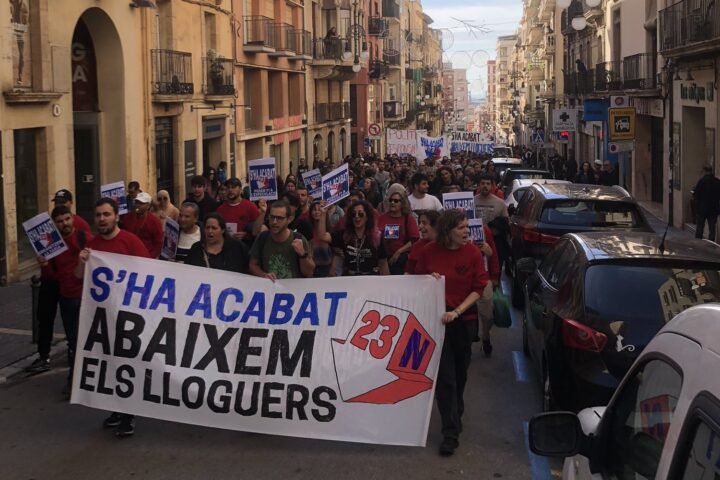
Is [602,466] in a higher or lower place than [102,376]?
higher

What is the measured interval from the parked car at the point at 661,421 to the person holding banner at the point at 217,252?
4.67 meters

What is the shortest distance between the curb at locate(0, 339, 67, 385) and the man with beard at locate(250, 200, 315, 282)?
3.03 meters

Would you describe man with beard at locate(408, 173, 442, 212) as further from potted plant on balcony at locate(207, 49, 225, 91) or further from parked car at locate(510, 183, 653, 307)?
potted plant on balcony at locate(207, 49, 225, 91)

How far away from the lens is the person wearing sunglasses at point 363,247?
30.1 ft

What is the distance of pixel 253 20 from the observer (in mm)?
33938

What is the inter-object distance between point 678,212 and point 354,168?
9.01 m

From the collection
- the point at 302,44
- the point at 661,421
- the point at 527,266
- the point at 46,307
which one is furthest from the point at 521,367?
the point at 302,44

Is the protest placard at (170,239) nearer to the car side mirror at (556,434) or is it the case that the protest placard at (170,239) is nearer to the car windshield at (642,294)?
the car windshield at (642,294)

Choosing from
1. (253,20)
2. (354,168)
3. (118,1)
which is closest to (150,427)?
(118,1)

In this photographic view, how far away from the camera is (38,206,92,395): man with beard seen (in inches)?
326

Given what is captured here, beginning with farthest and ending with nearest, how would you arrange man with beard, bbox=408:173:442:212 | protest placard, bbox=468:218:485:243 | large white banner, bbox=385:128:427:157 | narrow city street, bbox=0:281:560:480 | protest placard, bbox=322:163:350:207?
large white banner, bbox=385:128:427:157 → protest placard, bbox=322:163:350:207 → man with beard, bbox=408:173:442:212 → protest placard, bbox=468:218:485:243 → narrow city street, bbox=0:281:560:480

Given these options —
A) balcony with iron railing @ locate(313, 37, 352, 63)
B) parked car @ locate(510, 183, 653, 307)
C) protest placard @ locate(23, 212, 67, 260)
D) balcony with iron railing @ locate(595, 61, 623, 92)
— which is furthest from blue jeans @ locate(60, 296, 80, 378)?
balcony with iron railing @ locate(313, 37, 352, 63)

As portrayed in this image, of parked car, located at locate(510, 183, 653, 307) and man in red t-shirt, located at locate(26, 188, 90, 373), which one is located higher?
parked car, located at locate(510, 183, 653, 307)

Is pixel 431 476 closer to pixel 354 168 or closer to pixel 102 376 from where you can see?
pixel 102 376
